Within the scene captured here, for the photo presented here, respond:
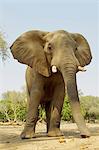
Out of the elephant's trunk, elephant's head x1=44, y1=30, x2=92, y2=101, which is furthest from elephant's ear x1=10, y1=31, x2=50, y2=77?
the elephant's trunk

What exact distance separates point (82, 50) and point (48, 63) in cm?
124

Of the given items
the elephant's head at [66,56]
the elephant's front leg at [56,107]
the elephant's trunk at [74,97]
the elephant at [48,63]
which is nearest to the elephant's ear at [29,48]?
the elephant at [48,63]

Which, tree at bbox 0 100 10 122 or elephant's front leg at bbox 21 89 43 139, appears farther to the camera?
tree at bbox 0 100 10 122

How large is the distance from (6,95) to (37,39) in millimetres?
60032

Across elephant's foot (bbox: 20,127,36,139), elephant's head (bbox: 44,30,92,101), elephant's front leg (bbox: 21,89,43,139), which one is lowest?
elephant's foot (bbox: 20,127,36,139)

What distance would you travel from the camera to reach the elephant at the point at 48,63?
407 inches

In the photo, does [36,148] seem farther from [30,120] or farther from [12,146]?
[30,120]

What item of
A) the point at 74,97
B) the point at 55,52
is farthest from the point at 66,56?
the point at 74,97

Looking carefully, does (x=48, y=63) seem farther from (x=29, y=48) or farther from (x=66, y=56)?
(x=66, y=56)

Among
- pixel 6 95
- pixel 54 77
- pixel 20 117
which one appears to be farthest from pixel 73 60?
pixel 6 95

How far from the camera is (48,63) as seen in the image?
11.1 meters

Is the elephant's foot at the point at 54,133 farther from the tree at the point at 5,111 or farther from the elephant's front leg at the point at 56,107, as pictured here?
the tree at the point at 5,111

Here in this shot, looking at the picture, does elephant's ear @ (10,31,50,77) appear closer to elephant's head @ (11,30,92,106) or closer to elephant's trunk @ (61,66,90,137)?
elephant's head @ (11,30,92,106)

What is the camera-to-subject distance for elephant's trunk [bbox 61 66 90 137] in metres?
9.38
